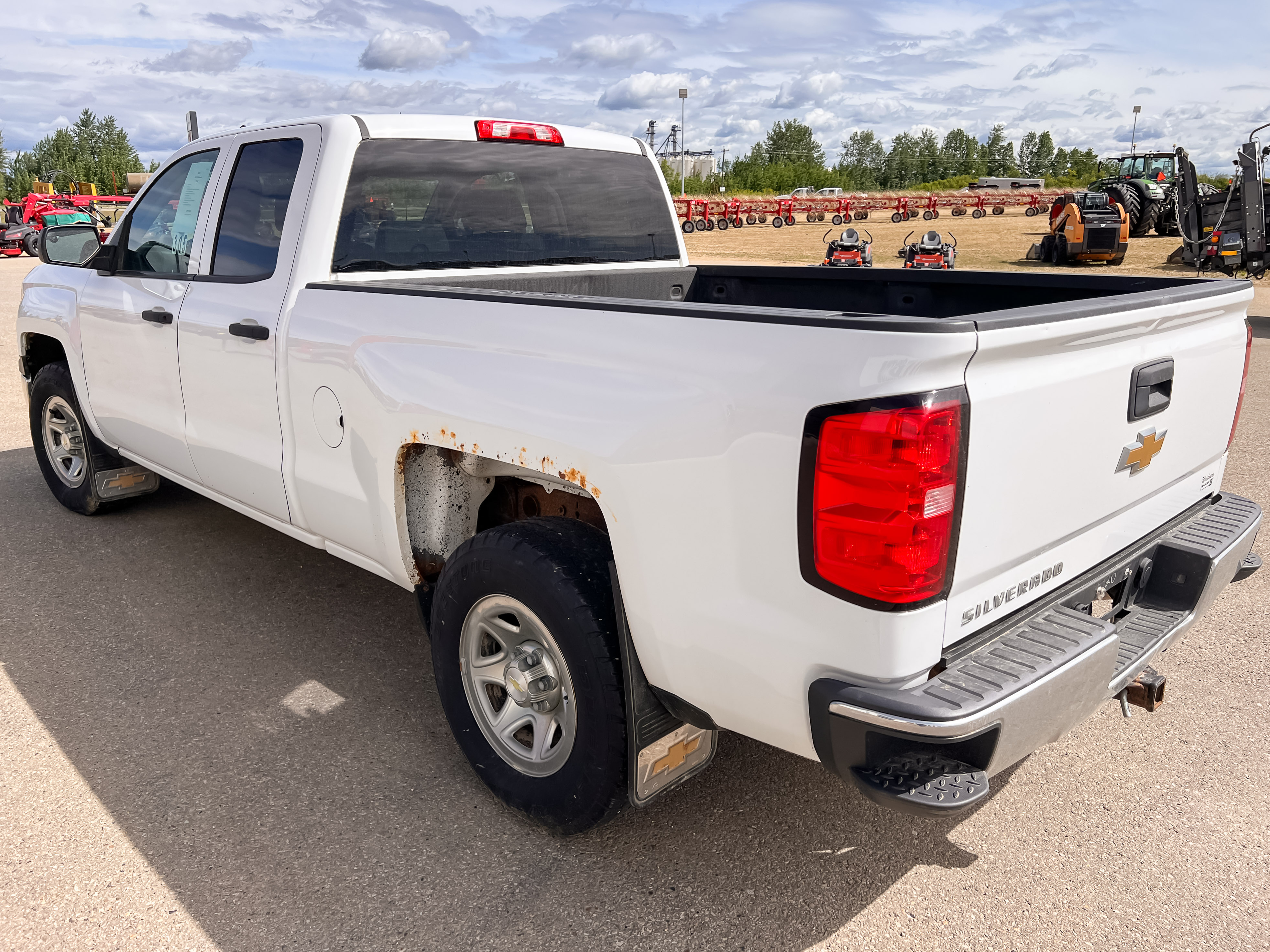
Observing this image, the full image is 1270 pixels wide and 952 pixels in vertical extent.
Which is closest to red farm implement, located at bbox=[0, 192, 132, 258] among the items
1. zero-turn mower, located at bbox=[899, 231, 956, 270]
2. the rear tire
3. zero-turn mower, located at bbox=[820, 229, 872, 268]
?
zero-turn mower, located at bbox=[820, 229, 872, 268]

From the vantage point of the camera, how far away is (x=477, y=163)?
395cm

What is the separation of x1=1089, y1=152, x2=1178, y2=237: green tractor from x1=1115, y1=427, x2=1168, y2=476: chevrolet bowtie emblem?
2755 centimetres

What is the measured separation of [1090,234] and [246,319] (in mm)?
22412

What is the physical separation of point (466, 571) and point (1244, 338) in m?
2.54

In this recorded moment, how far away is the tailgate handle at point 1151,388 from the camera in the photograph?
2457 millimetres

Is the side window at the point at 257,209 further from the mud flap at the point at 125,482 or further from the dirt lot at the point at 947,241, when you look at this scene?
the dirt lot at the point at 947,241

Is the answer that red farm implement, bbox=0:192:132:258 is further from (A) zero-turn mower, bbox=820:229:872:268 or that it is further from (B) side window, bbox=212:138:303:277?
(B) side window, bbox=212:138:303:277

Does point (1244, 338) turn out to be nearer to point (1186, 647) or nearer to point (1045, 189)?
point (1186, 647)

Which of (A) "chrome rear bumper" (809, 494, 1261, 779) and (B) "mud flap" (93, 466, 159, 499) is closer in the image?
(A) "chrome rear bumper" (809, 494, 1261, 779)

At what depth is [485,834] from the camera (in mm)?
2879

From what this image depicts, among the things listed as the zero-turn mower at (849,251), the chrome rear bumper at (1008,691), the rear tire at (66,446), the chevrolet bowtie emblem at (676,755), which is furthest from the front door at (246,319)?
the zero-turn mower at (849,251)

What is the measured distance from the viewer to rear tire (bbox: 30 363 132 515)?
17.9 ft

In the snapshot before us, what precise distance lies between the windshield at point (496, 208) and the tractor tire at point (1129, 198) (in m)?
26.4

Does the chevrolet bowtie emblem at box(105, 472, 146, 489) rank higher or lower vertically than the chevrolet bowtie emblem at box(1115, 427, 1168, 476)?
lower
